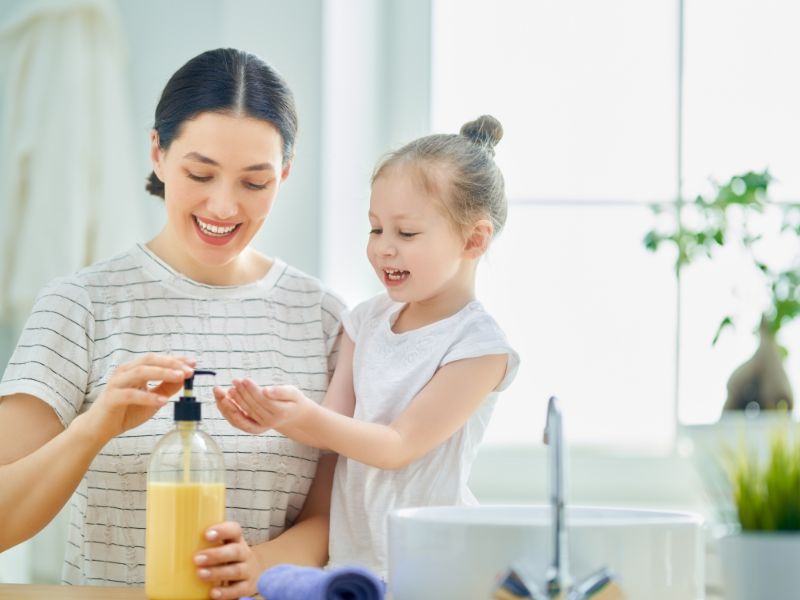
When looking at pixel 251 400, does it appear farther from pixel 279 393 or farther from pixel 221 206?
pixel 221 206

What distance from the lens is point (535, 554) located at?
99 cm

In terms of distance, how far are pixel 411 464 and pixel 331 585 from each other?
0.51 metres

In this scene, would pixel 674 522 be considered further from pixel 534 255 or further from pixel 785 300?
pixel 534 255

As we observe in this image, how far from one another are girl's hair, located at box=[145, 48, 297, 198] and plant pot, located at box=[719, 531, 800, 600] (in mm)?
975

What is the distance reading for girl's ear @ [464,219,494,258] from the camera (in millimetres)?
1656

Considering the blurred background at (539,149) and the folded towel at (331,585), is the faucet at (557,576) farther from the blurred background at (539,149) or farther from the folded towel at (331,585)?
the blurred background at (539,149)

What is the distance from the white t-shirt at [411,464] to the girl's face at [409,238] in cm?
7

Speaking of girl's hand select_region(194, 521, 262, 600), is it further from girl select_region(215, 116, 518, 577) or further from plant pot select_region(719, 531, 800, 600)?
plant pot select_region(719, 531, 800, 600)

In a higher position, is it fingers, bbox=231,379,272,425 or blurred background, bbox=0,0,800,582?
blurred background, bbox=0,0,800,582

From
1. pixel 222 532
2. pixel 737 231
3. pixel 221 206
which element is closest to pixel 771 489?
pixel 222 532

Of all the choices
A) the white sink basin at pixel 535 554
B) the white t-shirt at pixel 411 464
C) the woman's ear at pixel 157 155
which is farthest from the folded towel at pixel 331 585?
the woman's ear at pixel 157 155

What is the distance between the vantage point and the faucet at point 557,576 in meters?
0.94

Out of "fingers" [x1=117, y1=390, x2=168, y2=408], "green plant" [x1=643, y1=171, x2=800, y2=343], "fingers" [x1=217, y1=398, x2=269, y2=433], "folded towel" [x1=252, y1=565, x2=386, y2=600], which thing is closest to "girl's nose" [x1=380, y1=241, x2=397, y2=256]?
"fingers" [x1=217, y1=398, x2=269, y2=433]

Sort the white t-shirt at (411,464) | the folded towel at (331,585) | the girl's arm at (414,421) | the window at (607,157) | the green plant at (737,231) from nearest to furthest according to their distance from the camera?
the folded towel at (331,585) → the girl's arm at (414,421) → the white t-shirt at (411,464) → the green plant at (737,231) → the window at (607,157)
